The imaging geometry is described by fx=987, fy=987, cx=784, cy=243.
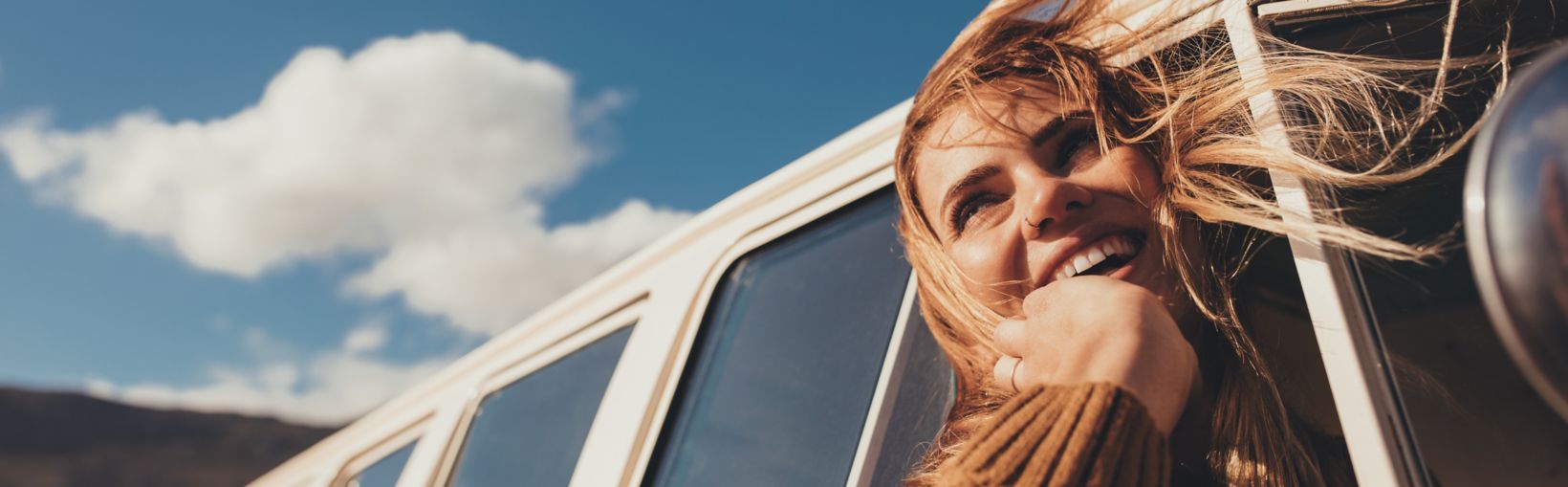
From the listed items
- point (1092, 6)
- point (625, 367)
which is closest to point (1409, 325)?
point (1092, 6)

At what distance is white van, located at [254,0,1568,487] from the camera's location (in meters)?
0.81

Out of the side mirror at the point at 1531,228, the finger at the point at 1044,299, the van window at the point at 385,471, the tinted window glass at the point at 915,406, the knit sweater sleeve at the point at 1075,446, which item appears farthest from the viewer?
the van window at the point at 385,471

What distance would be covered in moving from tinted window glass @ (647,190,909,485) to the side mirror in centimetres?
109

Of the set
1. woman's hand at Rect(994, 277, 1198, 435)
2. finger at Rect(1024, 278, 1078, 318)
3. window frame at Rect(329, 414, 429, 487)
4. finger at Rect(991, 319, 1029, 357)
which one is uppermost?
window frame at Rect(329, 414, 429, 487)

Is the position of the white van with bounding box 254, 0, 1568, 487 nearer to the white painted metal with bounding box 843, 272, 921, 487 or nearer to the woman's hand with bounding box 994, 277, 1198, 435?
the white painted metal with bounding box 843, 272, 921, 487

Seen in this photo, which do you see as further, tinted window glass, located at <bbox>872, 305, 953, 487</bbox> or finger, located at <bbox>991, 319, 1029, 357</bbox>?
tinted window glass, located at <bbox>872, 305, 953, 487</bbox>

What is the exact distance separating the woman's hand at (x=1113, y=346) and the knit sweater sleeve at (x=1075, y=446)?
0.08ft

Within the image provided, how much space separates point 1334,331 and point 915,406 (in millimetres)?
692

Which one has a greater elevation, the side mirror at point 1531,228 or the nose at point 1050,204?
the nose at point 1050,204

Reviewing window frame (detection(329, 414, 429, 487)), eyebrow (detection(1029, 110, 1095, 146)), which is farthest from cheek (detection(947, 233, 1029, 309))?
window frame (detection(329, 414, 429, 487))

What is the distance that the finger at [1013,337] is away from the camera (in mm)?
1004

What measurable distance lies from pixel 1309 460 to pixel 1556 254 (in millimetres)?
719

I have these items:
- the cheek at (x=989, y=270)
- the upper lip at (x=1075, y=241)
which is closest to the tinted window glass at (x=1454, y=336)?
the upper lip at (x=1075, y=241)

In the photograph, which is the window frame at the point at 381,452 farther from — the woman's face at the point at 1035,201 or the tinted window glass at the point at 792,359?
the woman's face at the point at 1035,201
